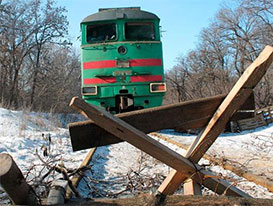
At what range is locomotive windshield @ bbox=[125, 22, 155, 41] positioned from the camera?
8.27 meters

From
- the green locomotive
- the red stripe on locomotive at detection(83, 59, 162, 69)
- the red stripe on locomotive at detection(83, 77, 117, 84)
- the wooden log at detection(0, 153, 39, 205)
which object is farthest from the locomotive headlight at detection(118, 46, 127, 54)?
the wooden log at detection(0, 153, 39, 205)

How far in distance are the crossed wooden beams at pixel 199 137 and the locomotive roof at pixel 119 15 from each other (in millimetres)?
6980

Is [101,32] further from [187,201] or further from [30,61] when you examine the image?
[30,61]

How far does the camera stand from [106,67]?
7949mm

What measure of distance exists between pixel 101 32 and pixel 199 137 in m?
7.19

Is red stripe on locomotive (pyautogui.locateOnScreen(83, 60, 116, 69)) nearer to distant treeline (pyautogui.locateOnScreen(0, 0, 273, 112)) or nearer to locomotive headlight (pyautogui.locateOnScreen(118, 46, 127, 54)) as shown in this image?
locomotive headlight (pyautogui.locateOnScreen(118, 46, 127, 54))

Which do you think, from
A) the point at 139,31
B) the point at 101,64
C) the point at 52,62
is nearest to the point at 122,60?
the point at 101,64

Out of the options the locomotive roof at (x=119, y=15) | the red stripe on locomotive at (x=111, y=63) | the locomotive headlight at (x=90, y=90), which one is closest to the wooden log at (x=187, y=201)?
the locomotive headlight at (x=90, y=90)

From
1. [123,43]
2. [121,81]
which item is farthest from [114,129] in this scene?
[123,43]

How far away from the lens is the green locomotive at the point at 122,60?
7816 millimetres

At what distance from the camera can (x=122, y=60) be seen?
7973 millimetres

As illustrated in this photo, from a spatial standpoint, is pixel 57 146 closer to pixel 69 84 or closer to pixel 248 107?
pixel 248 107

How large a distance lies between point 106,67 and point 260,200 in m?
6.86

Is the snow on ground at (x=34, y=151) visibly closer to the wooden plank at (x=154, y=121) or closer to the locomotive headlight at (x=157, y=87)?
the wooden plank at (x=154, y=121)
